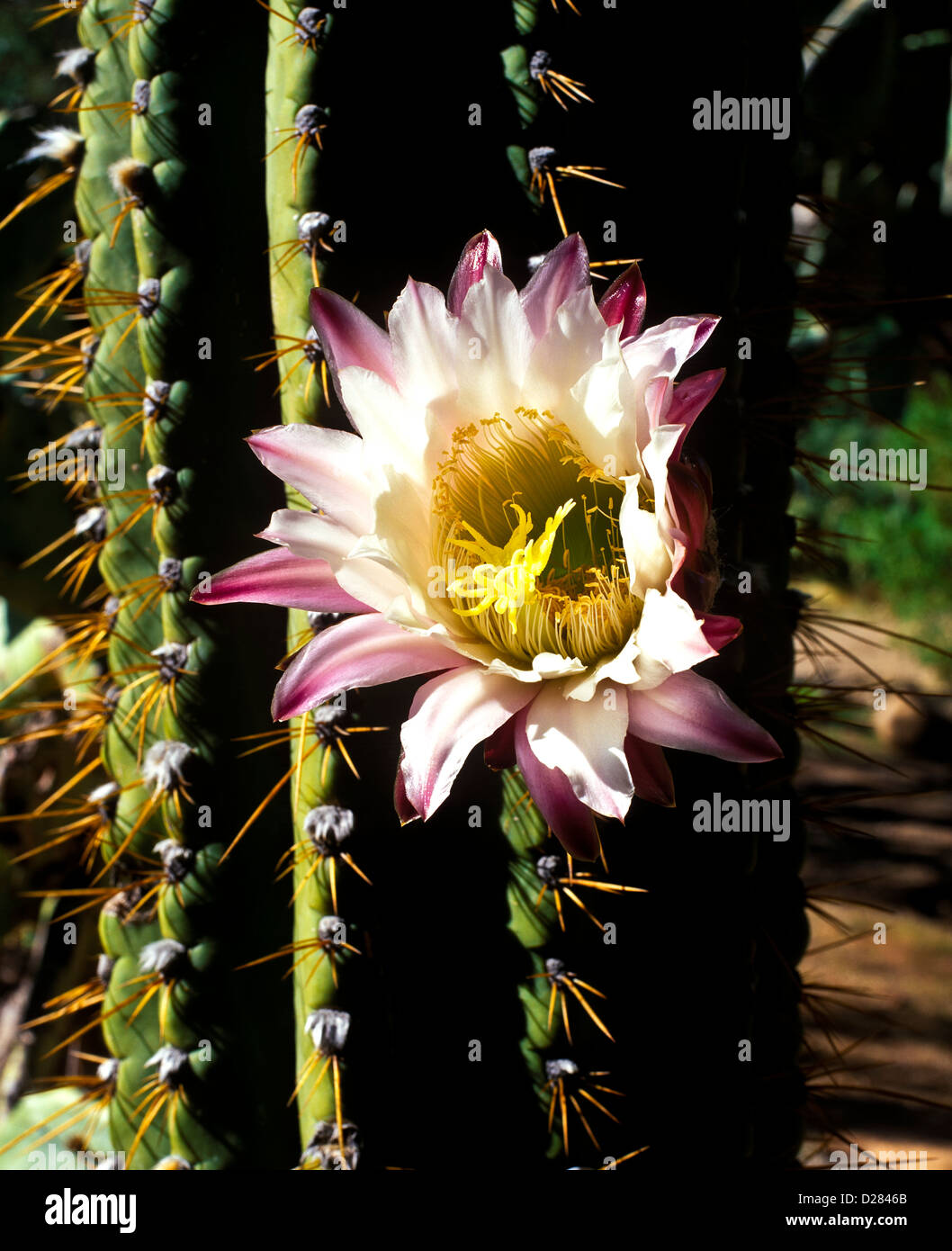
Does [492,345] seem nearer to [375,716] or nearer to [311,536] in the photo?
[311,536]

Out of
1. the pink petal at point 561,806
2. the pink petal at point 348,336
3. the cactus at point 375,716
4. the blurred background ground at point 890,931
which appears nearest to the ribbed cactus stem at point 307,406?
the cactus at point 375,716

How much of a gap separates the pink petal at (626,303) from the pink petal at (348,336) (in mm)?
145

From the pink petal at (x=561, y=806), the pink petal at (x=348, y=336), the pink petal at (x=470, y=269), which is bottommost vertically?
the pink petal at (x=561, y=806)

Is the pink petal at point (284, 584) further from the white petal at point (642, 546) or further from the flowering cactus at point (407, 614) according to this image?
the white petal at point (642, 546)

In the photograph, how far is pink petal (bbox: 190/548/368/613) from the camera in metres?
Answer: 0.70

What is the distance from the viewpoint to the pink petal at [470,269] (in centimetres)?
73

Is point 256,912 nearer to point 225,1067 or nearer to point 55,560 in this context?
point 225,1067

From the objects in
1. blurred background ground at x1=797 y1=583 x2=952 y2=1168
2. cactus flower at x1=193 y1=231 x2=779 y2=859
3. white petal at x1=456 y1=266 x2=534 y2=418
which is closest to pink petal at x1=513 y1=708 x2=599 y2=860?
cactus flower at x1=193 y1=231 x2=779 y2=859

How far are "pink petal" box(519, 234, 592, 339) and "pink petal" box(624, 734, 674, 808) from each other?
10.5 inches

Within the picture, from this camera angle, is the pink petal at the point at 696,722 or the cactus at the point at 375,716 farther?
the cactus at the point at 375,716

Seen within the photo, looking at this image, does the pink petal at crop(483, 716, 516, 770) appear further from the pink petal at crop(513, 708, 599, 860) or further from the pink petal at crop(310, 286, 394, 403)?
the pink petal at crop(310, 286, 394, 403)
